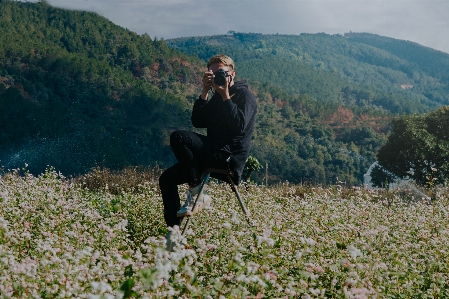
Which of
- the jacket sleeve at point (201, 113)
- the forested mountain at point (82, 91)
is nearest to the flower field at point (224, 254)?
the jacket sleeve at point (201, 113)

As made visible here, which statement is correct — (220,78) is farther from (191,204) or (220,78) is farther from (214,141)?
(191,204)

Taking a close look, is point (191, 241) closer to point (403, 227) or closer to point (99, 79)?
point (403, 227)

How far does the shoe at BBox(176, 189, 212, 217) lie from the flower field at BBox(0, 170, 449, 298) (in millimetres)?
193

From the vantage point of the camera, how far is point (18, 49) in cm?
5878

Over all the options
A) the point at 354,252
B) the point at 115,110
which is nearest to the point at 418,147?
the point at 354,252

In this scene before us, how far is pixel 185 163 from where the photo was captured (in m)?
3.85

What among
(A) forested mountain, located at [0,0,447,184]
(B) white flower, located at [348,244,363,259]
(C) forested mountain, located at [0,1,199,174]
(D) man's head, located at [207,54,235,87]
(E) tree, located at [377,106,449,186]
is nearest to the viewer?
(B) white flower, located at [348,244,363,259]

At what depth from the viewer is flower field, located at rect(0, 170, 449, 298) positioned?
7.25ft

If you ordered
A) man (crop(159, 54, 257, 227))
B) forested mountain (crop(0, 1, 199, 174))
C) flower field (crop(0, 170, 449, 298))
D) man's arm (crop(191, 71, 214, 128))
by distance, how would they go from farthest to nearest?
forested mountain (crop(0, 1, 199, 174)) < man's arm (crop(191, 71, 214, 128)) < man (crop(159, 54, 257, 227)) < flower field (crop(0, 170, 449, 298))

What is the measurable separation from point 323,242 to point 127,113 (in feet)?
194

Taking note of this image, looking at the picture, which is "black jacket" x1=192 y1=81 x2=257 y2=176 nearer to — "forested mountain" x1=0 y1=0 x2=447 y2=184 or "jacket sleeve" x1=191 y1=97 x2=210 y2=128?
"jacket sleeve" x1=191 y1=97 x2=210 y2=128

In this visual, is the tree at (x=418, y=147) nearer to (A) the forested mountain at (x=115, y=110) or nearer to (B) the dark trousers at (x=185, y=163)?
(A) the forested mountain at (x=115, y=110)

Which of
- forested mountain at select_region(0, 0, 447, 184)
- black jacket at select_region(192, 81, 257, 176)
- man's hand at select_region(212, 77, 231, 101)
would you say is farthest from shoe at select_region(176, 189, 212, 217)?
forested mountain at select_region(0, 0, 447, 184)

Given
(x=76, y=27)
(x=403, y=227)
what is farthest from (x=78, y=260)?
(x=76, y=27)
